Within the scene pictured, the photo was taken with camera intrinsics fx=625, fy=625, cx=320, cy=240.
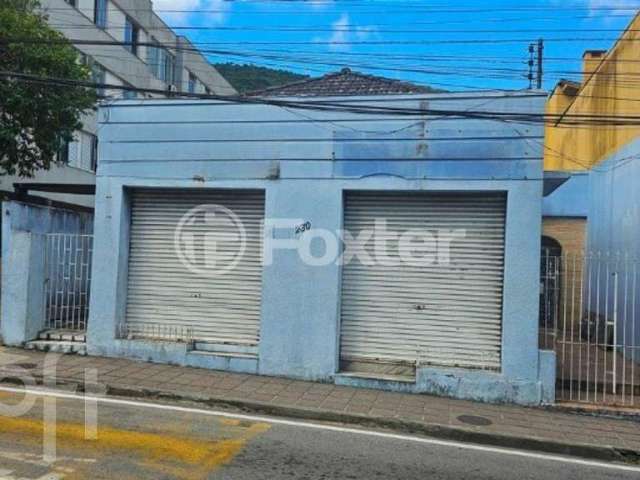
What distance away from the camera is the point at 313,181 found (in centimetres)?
973

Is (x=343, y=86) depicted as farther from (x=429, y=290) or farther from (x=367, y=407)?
(x=367, y=407)

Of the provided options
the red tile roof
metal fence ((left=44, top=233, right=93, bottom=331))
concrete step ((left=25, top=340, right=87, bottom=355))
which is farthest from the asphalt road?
the red tile roof

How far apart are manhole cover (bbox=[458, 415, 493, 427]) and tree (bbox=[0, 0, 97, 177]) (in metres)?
10.8

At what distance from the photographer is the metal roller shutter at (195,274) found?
10.2 meters

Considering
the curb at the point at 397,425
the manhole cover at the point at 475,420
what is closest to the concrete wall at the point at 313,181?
the manhole cover at the point at 475,420

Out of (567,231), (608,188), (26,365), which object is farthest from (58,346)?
(567,231)

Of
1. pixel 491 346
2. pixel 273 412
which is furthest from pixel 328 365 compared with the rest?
pixel 491 346

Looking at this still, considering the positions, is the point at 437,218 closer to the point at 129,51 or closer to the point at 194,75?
the point at 129,51

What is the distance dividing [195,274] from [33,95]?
6.78 meters

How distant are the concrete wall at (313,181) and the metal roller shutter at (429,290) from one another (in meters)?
0.32

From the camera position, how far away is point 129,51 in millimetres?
30469

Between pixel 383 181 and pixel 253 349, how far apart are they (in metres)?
3.36

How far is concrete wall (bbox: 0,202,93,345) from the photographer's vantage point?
10820 millimetres
